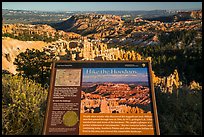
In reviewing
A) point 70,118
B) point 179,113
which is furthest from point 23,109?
point 179,113

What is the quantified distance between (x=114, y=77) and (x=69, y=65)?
1.84 ft

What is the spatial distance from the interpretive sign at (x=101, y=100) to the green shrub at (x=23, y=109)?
0.92m

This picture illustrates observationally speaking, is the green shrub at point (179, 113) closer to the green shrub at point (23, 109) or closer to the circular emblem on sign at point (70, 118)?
the circular emblem on sign at point (70, 118)

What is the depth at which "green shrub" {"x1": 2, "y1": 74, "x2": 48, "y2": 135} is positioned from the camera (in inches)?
183

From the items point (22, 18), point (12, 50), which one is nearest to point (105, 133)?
point (12, 50)

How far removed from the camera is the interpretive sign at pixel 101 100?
12.0ft

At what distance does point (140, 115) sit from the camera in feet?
12.2

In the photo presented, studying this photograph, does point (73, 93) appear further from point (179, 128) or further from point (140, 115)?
point (179, 128)

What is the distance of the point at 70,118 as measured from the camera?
373cm

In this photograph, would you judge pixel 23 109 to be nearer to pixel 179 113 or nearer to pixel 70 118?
pixel 70 118

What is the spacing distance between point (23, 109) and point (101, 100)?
59.9 inches

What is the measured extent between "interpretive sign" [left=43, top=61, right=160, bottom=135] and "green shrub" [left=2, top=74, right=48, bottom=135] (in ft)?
3.01

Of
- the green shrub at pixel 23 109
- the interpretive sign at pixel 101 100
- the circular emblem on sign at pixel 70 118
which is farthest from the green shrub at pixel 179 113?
the green shrub at pixel 23 109

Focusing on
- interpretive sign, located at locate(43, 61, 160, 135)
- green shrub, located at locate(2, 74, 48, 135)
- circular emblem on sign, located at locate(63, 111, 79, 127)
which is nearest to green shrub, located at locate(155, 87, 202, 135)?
interpretive sign, located at locate(43, 61, 160, 135)
